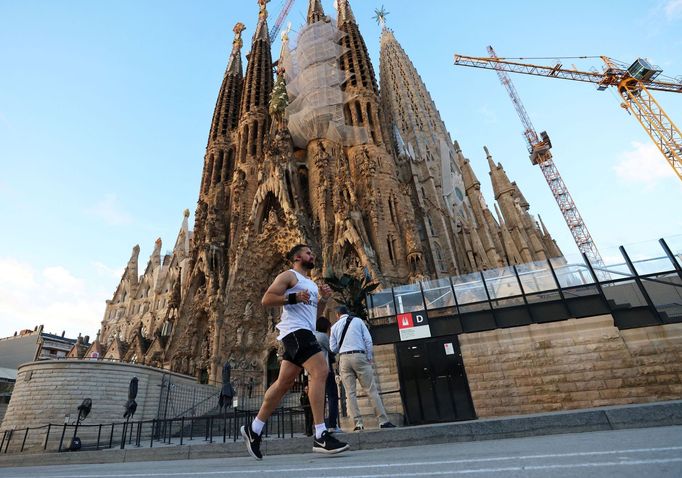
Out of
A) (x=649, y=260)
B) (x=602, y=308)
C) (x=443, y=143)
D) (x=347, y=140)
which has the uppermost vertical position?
(x=443, y=143)

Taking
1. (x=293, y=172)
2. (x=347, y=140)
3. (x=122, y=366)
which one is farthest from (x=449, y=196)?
(x=122, y=366)

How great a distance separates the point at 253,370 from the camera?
79.7 ft

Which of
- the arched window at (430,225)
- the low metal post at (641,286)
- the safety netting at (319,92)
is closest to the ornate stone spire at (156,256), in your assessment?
the safety netting at (319,92)

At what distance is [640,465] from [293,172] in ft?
94.1

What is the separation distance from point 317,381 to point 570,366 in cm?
727

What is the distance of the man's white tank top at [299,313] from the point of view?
2.93 meters

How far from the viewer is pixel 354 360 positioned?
205 inches

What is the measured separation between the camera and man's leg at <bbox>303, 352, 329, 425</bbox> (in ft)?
9.39

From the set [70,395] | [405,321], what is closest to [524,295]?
[405,321]

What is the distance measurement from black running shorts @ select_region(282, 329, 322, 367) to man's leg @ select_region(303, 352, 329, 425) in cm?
4

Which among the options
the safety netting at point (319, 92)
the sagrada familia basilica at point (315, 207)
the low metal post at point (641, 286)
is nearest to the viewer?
the low metal post at point (641, 286)

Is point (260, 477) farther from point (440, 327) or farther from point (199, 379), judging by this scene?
point (199, 379)

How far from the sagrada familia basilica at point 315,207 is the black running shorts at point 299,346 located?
1772 cm

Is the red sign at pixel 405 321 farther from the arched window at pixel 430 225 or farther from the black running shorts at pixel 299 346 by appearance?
the arched window at pixel 430 225
